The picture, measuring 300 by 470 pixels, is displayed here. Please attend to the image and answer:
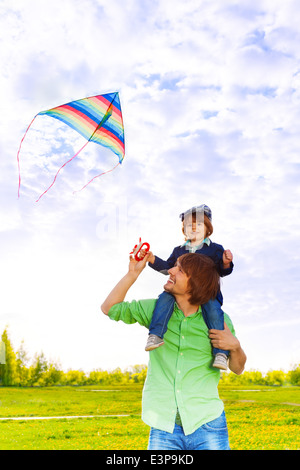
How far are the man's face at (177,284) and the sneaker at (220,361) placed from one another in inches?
18.3

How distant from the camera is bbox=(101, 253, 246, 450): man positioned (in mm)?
2732

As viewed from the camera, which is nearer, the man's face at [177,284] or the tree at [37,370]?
the man's face at [177,284]

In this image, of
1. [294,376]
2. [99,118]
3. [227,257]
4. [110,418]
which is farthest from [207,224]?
[294,376]

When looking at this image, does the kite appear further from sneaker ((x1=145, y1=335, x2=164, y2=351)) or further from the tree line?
the tree line

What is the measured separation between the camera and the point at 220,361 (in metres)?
2.90

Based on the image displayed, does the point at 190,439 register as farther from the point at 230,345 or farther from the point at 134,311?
the point at 134,311

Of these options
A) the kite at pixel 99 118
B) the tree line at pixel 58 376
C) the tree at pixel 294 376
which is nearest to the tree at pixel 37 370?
the tree line at pixel 58 376

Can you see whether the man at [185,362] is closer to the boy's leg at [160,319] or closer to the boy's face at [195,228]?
the boy's leg at [160,319]

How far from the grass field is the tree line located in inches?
20.1

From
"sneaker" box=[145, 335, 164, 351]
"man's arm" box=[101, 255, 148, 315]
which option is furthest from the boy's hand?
"sneaker" box=[145, 335, 164, 351]

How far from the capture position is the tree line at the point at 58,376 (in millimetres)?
21719

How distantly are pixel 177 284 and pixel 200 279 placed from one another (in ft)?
0.51
